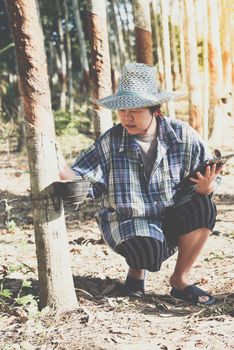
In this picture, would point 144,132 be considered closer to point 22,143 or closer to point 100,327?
point 100,327

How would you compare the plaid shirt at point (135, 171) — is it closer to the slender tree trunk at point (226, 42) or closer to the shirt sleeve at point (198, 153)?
the shirt sleeve at point (198, 153)

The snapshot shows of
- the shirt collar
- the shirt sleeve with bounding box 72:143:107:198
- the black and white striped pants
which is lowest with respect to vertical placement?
the black and white striped pants

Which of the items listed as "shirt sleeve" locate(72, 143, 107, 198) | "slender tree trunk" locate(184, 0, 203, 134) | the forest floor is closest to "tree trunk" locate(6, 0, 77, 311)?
the forest floor

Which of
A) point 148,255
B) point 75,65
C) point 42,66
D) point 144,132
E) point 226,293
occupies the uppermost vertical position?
point 75,65

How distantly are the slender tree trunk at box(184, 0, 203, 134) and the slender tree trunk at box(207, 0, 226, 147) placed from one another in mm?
1164

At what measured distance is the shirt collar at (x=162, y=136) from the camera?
10.8 ft

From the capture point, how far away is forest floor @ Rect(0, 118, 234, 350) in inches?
107

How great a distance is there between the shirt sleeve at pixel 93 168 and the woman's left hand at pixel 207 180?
57 cm

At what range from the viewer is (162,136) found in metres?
3.31

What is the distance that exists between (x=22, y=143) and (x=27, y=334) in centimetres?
1013

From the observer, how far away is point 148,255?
3207 millimetres

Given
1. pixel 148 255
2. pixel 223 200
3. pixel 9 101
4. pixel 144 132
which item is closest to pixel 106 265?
pixel 148 255

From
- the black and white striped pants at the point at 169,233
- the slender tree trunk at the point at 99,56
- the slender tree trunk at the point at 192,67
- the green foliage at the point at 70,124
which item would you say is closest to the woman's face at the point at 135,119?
the black and white striped pants at the point at 169,233

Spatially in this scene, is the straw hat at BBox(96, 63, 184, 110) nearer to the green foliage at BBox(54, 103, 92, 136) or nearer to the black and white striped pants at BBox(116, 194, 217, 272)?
the black and white striped pants at BBox(116, 194, 217, 272)
